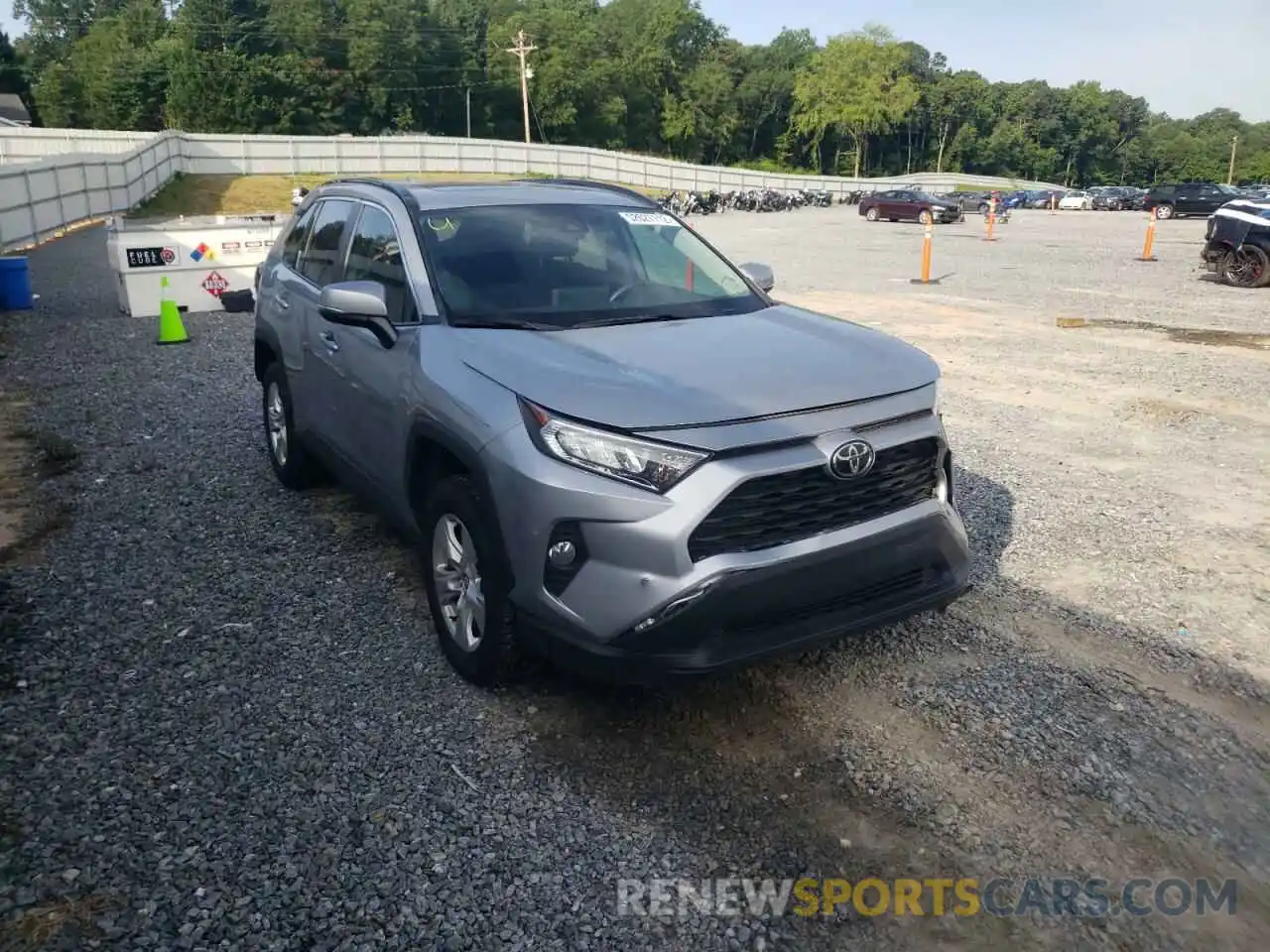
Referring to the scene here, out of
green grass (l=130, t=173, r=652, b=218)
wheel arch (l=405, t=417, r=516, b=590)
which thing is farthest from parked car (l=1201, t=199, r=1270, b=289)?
green grass (l=130, t=173, r=652, b=218)

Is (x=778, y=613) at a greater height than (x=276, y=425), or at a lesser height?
greater

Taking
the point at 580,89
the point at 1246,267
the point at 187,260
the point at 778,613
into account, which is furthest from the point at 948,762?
the point at 580,89

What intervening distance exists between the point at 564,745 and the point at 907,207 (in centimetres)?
4390

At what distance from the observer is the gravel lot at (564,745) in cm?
288

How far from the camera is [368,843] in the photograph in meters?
3.14

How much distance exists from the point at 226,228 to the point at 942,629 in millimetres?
12875

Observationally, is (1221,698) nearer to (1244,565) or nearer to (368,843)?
(1244,565)

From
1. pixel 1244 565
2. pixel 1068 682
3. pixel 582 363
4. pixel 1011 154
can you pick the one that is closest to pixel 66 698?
pixel 582 363

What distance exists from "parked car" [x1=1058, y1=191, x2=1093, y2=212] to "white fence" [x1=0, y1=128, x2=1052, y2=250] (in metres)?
14.6

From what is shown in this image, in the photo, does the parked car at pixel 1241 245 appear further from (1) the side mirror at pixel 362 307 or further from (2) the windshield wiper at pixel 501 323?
(1) the side mirror at pixel 362 307

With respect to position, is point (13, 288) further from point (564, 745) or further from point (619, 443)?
point (619, 443)

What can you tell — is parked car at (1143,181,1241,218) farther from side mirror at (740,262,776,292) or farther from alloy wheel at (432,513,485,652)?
alloy wheel at (432,513,485,652)

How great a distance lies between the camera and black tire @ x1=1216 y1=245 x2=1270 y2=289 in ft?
57.4

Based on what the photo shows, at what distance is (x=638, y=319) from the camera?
4.31 meters
